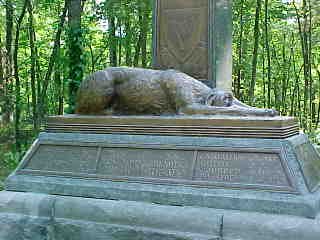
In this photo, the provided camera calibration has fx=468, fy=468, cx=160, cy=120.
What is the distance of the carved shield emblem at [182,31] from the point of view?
19.2 ft

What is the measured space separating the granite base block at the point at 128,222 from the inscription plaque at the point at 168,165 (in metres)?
0.27

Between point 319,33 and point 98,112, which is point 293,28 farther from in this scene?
point 98,112

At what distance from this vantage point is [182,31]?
5906 millimetres

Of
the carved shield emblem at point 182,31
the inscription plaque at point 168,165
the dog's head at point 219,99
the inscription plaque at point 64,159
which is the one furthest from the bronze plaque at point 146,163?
the carved shield emblem at point 182,31

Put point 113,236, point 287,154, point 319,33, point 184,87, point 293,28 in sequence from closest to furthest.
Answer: point 287,154
point 113,236
point 184,87
point 319,33
point 293,28

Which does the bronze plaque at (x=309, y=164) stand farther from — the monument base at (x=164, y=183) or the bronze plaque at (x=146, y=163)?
the bronze plaque at (x=146, y=163)

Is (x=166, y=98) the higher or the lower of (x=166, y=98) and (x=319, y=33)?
the lower

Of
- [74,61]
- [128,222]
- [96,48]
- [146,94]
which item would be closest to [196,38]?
[146,94]

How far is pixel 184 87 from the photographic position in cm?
494

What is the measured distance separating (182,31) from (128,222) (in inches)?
106

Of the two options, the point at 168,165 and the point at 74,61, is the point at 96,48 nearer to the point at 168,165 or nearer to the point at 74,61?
the point at 74,61

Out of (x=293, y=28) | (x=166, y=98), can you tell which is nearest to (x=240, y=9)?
(x=293, y=28)

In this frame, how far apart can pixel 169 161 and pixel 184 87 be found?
2.98 feet

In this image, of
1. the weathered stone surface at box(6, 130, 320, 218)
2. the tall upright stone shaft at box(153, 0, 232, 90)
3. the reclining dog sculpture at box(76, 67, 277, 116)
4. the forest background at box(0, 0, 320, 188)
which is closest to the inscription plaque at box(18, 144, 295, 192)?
the weathered stone surface at box(6, 130, 320, 218)
